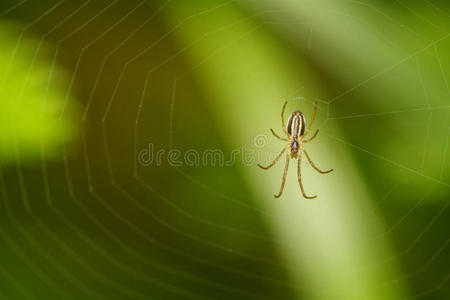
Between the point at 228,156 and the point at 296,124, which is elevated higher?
the point at 296,124

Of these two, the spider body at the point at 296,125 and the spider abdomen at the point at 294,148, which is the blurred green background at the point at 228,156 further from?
the spider abdomen at the point at 294,148

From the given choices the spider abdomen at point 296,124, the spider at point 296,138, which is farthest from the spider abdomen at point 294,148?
the spider abdomen at point 296,124

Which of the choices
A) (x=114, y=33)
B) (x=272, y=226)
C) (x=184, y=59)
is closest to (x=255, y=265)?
(x=272, y=226)

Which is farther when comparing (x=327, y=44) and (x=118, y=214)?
(x=118, y=214)

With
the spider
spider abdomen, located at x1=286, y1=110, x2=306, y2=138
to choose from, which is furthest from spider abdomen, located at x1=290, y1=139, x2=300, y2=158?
spider abdomen, located at x1=286, y1=110, x2=306, y2=138

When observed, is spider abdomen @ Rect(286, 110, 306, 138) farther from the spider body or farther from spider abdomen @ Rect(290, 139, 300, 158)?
spider abdomen @ Rect(290, 139, 300, 158)

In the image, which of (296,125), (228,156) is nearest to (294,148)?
(296,125)

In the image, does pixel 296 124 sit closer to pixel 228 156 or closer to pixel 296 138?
pixel 296 138

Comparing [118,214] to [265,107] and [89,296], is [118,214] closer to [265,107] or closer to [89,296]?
[89,296]
